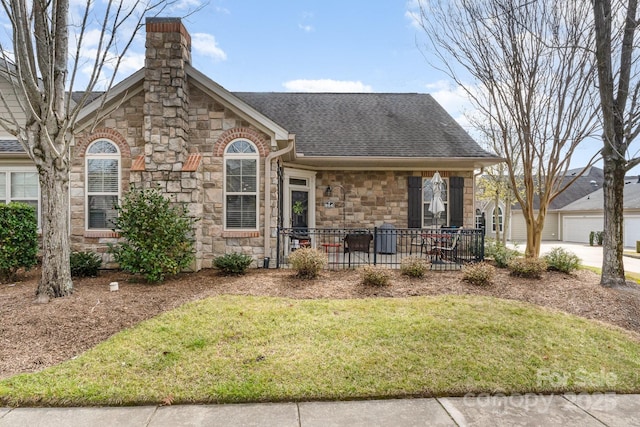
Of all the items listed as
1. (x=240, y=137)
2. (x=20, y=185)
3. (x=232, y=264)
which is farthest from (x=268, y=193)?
(x=20, y=185)

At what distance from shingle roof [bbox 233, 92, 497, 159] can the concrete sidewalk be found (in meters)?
8.01

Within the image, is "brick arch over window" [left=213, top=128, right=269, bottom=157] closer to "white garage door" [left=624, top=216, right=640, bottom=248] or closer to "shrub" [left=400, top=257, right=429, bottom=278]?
"shrub" [left=400, top=257, right=429, bottom=278]

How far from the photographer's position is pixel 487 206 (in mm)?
27328

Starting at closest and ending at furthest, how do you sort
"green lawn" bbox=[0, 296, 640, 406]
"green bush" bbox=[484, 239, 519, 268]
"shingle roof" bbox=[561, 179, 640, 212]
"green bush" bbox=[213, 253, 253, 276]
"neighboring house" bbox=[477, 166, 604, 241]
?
"green lawn" bbox=[0, 296, 640, 406] → "green bush" bbox=[213, 253, 253, 276] → "green bush" bbox=[484, 239, 519, 268] → "shingle roof" bbox=[561, 179, 640, 212] → "neighboring house" bbox=[477, 166, 604, 241]

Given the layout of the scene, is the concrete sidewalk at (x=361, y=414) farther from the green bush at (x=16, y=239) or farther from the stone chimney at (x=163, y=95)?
the stone chimney at (x=163, y=95)

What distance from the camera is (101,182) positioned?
828cm

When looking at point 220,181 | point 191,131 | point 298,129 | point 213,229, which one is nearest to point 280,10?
point 298,129

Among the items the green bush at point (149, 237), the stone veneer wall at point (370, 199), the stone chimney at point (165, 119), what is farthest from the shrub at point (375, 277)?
the stone veneer wall at point (370, 199)

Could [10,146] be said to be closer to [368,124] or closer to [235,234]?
[235,234]

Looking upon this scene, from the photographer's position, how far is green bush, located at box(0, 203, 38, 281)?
695cm

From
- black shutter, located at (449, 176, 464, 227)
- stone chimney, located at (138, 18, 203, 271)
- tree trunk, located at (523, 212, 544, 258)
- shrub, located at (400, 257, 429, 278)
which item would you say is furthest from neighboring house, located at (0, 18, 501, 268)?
shrub, located at (400, 257, 429, 278)

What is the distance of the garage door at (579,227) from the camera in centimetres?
2219

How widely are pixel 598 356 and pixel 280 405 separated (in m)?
3.78

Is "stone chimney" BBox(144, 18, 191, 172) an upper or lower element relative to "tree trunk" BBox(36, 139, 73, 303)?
upper
